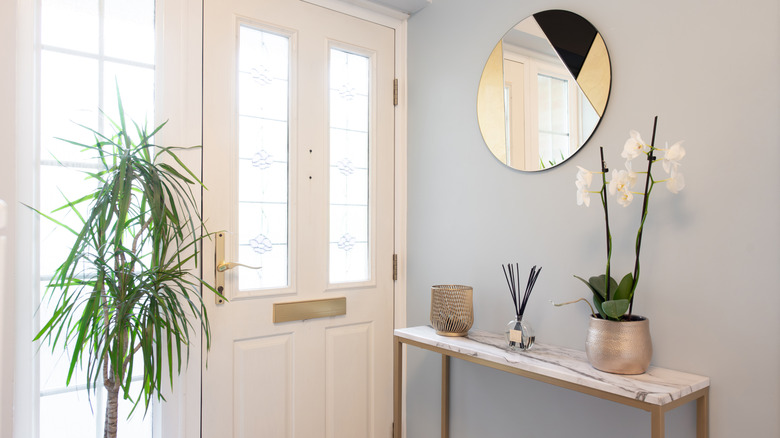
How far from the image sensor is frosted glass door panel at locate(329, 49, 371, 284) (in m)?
2.31

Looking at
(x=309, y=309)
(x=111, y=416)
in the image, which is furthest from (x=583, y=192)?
(x=111, y=416)

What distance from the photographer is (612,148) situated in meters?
1.64

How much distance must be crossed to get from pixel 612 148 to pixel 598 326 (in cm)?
59

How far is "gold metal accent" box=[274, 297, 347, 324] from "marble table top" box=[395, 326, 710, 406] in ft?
1.24

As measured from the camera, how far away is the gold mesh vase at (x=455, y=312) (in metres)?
1.92

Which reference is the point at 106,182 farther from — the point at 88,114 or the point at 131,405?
the point at 131,405

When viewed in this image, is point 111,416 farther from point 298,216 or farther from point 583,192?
point 583,192

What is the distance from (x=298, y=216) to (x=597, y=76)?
1.29 meters

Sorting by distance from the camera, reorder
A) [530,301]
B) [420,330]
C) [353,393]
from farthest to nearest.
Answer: [353,393] < [420,330] < [530,301]

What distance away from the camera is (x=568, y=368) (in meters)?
1.48

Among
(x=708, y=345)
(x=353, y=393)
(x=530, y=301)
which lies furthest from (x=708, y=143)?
(x=353, y=393)

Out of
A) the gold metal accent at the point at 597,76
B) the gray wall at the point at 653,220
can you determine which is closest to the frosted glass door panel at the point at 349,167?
the gray wall at the point at 653,220

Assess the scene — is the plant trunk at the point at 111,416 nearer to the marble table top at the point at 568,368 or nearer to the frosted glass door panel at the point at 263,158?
the frosted glass door panel at the point at 263,158

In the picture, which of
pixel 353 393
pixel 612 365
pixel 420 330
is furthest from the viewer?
pixel 353 393
